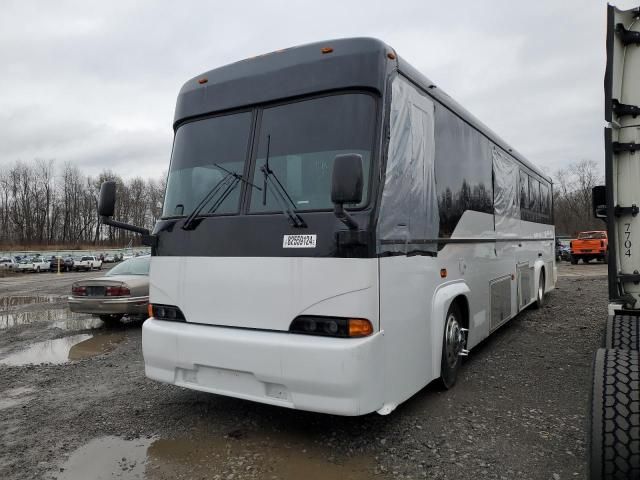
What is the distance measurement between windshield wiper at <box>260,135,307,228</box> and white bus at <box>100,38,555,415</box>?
1 cm

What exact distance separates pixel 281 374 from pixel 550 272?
31.3ft

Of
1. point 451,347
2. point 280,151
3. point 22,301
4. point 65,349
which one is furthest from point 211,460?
point 22,301

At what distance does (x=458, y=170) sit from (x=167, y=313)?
332 cm

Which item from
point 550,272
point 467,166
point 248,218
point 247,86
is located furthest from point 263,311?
point 550,272

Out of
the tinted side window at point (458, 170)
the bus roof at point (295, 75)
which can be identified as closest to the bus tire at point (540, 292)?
the tinted side window at point (458, 170)

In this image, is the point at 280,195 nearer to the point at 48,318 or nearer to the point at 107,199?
the point at 107,199

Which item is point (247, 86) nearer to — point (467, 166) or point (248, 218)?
point (248, 218)

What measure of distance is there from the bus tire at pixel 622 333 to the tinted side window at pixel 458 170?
5.30 feet

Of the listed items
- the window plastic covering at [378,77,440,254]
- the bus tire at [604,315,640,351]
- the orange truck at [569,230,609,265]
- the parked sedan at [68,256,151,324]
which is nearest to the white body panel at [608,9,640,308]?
the bus tire at [604,315,640,351]

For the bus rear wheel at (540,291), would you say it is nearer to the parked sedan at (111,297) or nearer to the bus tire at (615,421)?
the bus tire at (615,421)

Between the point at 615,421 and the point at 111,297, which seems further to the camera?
the point at 111,297

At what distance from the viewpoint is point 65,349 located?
758 cm

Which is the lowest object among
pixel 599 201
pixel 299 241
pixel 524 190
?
pixel 299 241

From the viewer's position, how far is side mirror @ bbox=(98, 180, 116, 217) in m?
4.10
